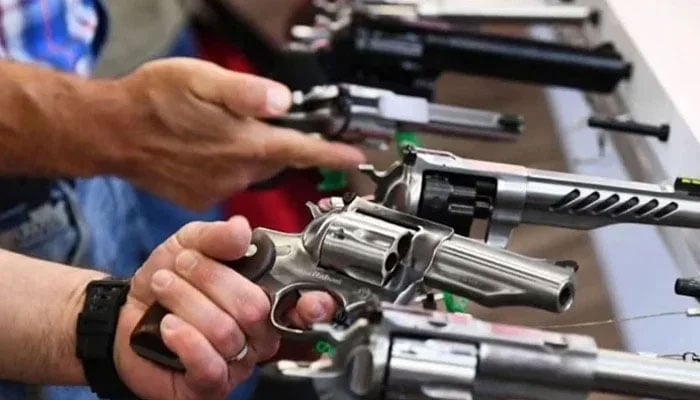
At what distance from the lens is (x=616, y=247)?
816 millimetres

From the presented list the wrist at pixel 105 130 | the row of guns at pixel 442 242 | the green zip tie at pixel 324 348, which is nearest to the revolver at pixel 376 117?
the row of guns at pixel 442 242

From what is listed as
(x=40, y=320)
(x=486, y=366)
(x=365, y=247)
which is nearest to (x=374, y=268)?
(x=365, y=247)

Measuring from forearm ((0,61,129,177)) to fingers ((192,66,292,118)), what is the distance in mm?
124

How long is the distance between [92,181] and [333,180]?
334 mm

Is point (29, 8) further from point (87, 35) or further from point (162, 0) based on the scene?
point (162, 0)

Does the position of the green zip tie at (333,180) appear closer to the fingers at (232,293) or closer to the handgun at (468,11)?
the handgun at (468,11)

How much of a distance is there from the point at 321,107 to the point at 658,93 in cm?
29

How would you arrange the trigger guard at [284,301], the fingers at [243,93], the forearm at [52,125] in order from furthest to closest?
the forearm at [52,125], the fingers at [243,93], the trigger guard at [284,301]

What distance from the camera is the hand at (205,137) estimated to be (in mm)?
929

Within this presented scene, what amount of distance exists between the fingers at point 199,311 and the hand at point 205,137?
31 cm

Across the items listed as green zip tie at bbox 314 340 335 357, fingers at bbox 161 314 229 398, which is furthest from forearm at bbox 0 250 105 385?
green zip tie at bbox 314 340 335 357

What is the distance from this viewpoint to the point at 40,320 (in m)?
0.74

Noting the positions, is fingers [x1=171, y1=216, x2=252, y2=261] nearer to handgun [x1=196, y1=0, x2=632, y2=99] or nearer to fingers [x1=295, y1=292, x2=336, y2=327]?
fingers [x1=295, y1=292, x2=336, y2=327]

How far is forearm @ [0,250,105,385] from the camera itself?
73 cm
